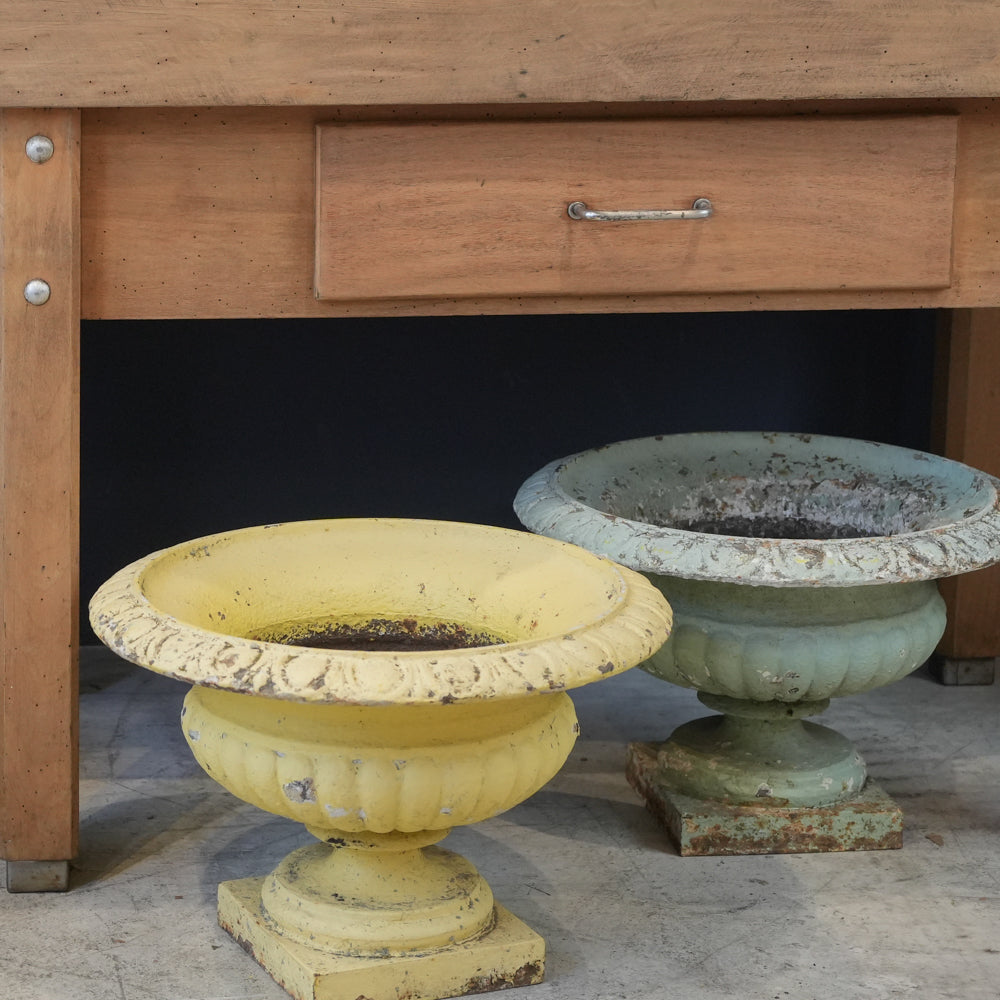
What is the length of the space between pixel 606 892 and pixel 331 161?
35.4 inches

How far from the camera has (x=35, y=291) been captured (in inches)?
69.6

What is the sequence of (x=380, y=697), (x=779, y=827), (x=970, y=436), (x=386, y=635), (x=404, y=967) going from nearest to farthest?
(x=380, y=697)
(x=404, y=967)
(x=386, y=635)
(x=779, y=827)
(x=970, y=436)

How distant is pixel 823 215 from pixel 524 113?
0.36 metres

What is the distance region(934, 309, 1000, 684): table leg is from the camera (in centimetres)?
254

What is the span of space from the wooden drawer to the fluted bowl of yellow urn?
0.31 m

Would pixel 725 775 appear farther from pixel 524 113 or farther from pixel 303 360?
pixel 303 360

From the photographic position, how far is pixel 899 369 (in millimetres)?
2852

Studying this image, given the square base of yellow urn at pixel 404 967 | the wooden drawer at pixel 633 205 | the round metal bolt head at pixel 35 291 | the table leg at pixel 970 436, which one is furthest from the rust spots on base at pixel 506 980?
the table leg at pixel 970 436

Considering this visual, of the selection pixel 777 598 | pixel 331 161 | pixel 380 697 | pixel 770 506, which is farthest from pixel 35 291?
pixel 770 506

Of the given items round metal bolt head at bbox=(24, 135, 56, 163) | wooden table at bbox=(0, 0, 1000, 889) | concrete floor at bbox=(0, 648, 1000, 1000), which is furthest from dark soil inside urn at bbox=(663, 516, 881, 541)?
round metal bolt head at bbox=(24, 135, 56, 163)

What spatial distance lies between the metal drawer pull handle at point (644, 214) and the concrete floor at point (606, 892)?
0.78m

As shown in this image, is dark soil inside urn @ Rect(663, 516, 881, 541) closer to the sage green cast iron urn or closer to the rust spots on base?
the sage green cast iron urn

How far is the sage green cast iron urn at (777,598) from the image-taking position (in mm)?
1884

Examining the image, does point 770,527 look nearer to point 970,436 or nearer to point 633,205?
point 970,436
